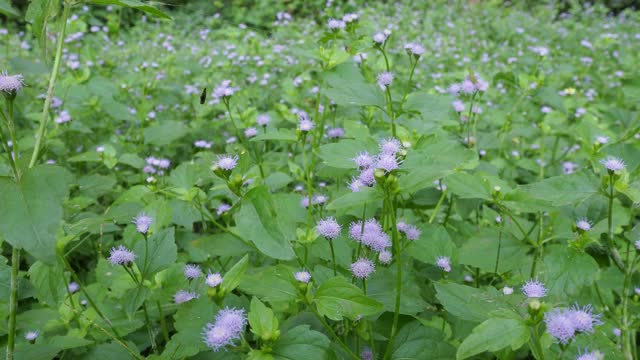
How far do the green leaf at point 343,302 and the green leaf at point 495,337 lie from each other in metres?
0.19

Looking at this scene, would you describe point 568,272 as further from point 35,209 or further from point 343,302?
point 35,209

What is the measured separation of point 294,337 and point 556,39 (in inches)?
253

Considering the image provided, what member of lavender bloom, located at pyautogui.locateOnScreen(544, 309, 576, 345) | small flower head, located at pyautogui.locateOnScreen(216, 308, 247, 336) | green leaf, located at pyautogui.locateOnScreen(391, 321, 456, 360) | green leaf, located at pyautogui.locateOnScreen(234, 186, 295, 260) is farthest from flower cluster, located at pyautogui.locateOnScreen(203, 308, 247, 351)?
lavender bloom, located at pyautogui.locateOnScreen(544, 309, 576, 345)

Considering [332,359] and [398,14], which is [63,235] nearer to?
[332,359]

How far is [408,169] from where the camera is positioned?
43.0 inches

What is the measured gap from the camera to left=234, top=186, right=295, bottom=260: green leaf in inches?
40.0

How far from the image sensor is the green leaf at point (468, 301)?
43.6 inches

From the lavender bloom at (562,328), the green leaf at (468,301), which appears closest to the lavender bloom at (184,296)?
the green leaf at (468,301)

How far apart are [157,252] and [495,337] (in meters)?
0.90

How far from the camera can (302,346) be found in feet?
3.43

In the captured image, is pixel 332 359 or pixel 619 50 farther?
pixel 619 50

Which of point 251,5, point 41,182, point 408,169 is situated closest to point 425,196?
point 408,169

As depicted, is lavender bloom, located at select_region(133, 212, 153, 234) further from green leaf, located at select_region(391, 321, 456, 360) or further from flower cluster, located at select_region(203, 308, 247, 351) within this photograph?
green leaf, located at select_region(391, 321, 456, 360)

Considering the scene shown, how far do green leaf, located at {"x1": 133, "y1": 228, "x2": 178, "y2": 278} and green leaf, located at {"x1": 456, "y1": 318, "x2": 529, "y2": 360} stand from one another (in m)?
0.81
